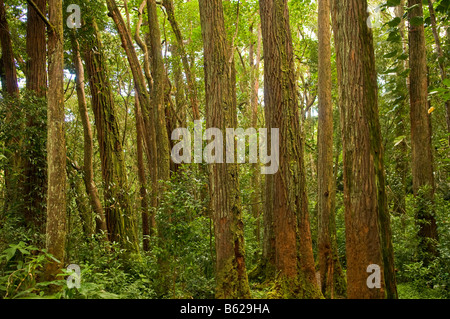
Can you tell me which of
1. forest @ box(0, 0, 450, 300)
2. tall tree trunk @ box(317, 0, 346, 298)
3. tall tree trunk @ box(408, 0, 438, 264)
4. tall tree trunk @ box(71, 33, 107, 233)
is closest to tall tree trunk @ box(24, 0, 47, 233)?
forest @ box(0, 0, 450, 300)

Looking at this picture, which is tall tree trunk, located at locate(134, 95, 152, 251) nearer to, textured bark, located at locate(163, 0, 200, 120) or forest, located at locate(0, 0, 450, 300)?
forest, located at locate(0, 0, 450, 300)

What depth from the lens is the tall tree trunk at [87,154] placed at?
8398 millimetres

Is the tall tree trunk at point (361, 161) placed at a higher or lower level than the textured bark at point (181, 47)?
lower

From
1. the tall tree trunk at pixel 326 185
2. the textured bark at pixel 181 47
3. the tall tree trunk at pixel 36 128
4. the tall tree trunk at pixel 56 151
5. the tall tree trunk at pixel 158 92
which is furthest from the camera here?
the textured bark at pixel 181 47

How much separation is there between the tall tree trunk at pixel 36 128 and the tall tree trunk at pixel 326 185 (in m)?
5.84

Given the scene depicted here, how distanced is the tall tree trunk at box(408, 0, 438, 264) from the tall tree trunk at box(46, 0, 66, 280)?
7.05m

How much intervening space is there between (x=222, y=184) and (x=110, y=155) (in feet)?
15.3

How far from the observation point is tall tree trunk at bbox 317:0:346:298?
757 cm

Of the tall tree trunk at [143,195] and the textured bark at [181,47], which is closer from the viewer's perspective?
the tall tree trunk at [143,195]

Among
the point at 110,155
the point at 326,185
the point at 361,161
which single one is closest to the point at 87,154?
the point at 110,155

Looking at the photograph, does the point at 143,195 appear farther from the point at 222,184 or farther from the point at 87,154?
the point at 222,184

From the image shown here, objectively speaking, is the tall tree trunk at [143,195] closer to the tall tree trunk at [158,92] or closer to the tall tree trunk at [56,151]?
the tall tree trunk at [158,92]

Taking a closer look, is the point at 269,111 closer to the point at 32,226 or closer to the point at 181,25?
the point at 32,226

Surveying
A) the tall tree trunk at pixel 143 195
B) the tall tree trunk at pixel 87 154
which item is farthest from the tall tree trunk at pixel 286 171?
the tall tree trunk at pixel 143 195
